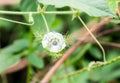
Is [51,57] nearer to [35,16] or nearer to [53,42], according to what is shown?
[35,16]

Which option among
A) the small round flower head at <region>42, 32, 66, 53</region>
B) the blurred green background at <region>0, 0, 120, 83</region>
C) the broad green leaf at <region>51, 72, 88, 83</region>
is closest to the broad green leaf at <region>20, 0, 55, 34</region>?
the blurred green background at <region>0, 0, 120, 83</region>

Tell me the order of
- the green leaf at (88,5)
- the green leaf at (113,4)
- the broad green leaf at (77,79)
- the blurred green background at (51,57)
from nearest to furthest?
1. the green leaf at (88,5)
2. the green leaf at (113,4)
3. the blurred green background at (51,57)
4. the broad green leaf at (77,79)

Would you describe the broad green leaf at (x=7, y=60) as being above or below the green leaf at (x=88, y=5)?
above

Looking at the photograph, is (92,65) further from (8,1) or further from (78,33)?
(8,1)

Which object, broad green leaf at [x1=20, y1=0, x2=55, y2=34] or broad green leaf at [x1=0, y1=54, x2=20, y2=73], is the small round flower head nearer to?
broad green leaf at [x1=20, y1=0, x2=55, y2=34]

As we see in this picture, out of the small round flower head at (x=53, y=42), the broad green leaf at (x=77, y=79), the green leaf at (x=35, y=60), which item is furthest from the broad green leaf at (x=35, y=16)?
the broad green leaf at (x=77, y=79)

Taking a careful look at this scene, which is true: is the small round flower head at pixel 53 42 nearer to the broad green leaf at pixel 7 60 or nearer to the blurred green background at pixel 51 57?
the blurred green background at pixel 51 57
